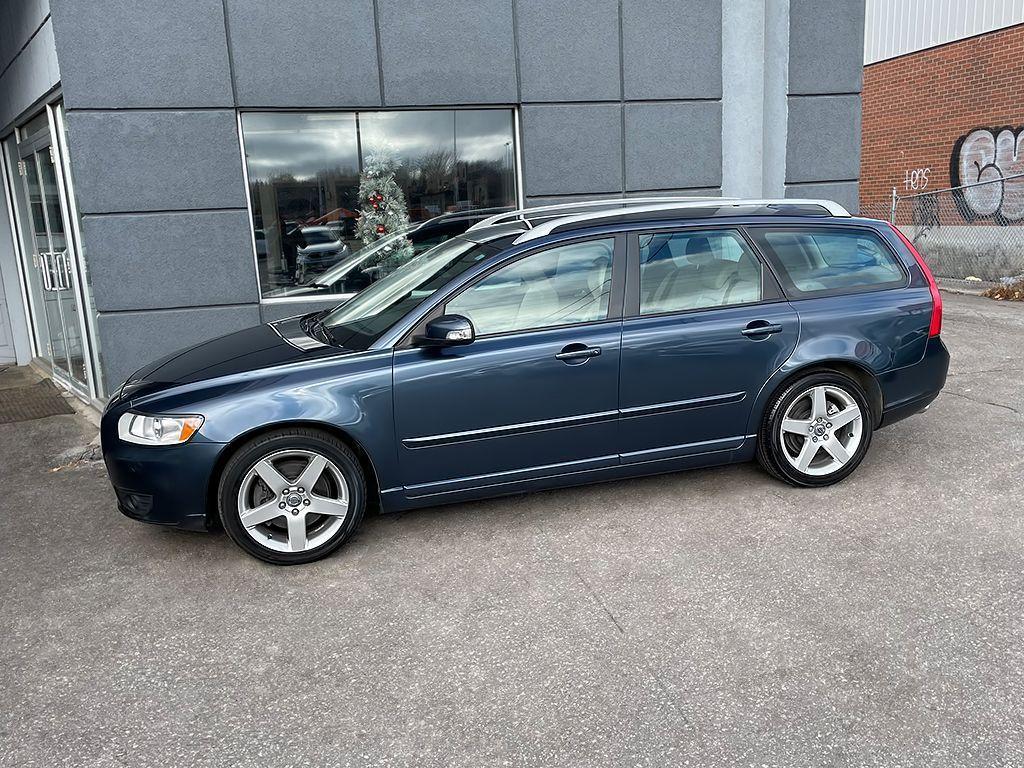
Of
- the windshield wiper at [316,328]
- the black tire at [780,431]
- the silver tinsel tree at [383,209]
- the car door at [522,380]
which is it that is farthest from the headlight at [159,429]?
the silver tinsel tree at [383,209]

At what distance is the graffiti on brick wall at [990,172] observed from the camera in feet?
47.0

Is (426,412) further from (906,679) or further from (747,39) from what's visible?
(747,39)

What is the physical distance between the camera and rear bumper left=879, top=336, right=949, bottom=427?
4.79 m

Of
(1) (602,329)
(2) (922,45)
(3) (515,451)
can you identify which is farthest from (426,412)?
(2) (922,45)

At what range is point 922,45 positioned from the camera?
1611 centimetres

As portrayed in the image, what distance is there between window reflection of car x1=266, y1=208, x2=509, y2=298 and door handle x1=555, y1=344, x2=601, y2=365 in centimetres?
370

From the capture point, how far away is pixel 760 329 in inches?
177

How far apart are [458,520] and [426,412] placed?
764 millimetres

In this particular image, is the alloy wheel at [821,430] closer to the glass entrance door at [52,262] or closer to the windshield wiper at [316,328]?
the windshield wiper at [316,328]

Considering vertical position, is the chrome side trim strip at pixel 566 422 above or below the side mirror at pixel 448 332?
below

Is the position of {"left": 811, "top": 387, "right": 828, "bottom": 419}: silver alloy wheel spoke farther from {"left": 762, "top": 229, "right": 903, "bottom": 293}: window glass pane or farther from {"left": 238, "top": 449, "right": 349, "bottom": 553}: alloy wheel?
{"left": 238, "top": 449, "right": 349, "bottom": 553}: alloy wheel

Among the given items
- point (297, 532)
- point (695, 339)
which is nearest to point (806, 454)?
point (695, 339)

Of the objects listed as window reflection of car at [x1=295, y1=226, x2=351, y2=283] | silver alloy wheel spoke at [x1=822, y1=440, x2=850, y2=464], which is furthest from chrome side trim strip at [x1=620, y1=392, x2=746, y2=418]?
window reflection of car at [x1=295, y1=226, x2=351, y2=283]

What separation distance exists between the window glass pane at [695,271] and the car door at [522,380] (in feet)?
0.59
